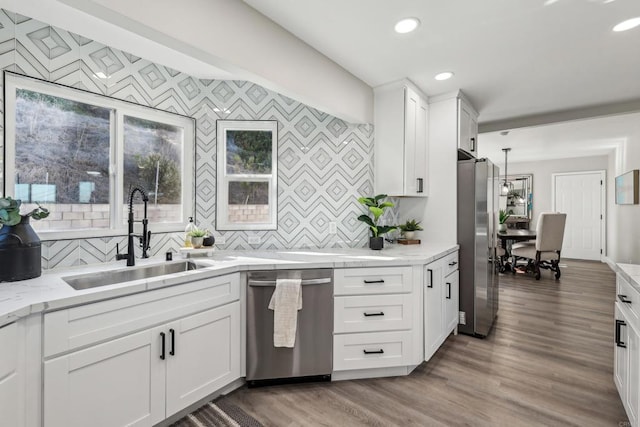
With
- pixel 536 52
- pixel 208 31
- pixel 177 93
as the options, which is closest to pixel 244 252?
pixel 177 93

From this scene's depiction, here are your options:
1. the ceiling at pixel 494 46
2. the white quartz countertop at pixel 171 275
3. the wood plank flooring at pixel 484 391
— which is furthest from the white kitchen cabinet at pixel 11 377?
the ceiling at pixel 494 46

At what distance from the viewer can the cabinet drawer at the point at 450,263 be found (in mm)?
2697

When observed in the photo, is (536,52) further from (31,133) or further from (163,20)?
(31,133)

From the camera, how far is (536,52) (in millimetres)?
2459

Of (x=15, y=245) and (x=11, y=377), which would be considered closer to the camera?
(x=11, y=377)

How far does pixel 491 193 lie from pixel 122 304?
3136 millimetres

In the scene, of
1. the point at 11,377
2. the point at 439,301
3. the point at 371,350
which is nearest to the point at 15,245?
the point at 11,377

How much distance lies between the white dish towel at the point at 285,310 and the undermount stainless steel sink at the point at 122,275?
1.86 ft

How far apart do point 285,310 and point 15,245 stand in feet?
4.65

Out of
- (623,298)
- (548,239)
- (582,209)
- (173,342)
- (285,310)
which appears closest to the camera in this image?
(173,342)

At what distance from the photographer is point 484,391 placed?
2117 millimetres

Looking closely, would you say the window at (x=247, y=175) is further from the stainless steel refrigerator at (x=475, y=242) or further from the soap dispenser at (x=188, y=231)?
the stainless steel refrigerator at (x=475, y=242)

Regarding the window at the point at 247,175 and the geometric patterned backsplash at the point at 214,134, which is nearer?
the geometric patterned backsplash at the point at 214,134

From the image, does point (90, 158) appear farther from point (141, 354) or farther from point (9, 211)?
point (141, 354)
